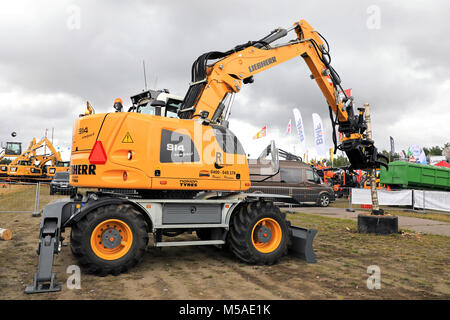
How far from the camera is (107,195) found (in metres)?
6.04

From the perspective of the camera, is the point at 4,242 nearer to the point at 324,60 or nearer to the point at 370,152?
the point at 324,60

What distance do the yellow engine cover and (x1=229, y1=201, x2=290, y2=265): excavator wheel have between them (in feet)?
1.96

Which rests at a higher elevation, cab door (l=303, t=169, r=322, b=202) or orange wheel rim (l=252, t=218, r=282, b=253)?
cab door (l=303, t=169, r=322, b=202)

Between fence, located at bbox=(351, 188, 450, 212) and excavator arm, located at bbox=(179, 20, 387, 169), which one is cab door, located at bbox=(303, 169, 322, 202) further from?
excavator arm, located at bbox=(179, 20, 387, 169)

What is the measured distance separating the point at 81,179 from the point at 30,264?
1.80 meters

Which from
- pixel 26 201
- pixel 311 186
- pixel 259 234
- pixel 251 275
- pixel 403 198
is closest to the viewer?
pixel 251 275

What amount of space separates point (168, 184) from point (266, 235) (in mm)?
2060

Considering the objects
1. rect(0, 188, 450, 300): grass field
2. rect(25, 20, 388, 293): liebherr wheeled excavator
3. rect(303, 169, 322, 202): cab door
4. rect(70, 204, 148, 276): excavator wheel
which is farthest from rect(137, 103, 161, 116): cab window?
rect(303, 169, 322, 202): cab door

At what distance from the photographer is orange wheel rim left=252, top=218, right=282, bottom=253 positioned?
20.2 feet

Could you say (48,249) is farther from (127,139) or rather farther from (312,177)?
(312,177)

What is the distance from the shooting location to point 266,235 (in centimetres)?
619

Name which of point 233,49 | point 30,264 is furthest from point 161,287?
point 233,49

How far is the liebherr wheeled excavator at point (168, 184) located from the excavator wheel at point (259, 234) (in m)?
0.02

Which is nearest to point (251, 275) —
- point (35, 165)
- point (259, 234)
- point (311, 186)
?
point (259, 234)
